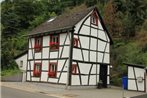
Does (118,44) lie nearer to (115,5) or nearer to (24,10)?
(115,5)

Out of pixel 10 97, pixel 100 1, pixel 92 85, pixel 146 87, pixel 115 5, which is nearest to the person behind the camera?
pixel 10 97

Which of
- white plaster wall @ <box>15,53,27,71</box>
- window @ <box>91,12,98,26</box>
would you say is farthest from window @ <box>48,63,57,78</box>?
white plaster wall @ <box>15,53,27,71</box>

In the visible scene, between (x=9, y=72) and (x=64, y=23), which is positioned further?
(x=9, y=72)

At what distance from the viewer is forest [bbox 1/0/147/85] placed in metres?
41.7

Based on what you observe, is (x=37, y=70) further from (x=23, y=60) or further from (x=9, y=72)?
(x=23, y=60)

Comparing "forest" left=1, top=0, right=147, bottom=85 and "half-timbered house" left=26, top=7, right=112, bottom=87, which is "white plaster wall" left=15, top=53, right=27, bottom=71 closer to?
"forest" left=1, top=0, right=147, bottom=85

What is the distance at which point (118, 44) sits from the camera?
48219 millimetres

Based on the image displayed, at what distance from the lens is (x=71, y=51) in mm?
31547

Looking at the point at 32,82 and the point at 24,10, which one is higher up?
the point at 24,10

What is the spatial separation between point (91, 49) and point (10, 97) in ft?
51.7

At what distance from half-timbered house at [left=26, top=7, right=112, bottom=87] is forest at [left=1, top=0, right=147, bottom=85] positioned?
461cm

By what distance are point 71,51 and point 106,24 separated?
66.2 ft

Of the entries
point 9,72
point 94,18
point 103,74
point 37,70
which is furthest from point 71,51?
point 9,72

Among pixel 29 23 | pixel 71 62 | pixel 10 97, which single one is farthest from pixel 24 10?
pixel 10 97
